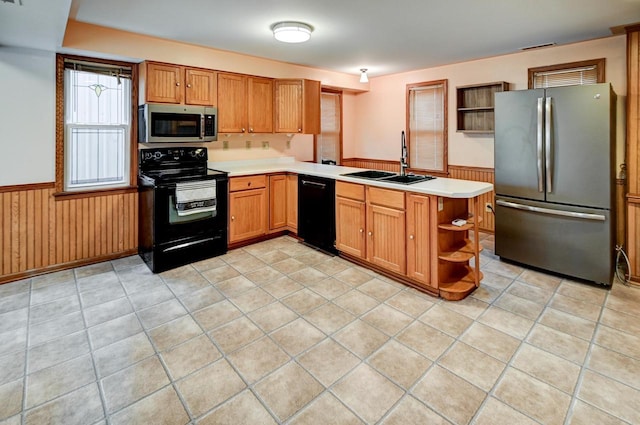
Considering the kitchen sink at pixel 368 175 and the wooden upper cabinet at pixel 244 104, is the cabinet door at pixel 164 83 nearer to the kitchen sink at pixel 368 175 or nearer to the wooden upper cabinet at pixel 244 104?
the wooden upper cabinet at pixel 244 104

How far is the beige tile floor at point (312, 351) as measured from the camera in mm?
1789

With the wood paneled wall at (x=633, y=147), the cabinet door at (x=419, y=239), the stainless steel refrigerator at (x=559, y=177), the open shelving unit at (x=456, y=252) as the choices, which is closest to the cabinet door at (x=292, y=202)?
the cabinet door at (x=419, y=239)

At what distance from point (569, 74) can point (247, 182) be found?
13.2ft

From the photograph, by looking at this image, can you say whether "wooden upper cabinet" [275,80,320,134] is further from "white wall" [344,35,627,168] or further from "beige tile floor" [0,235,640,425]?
"beige tile floor" [0,235,640,425]

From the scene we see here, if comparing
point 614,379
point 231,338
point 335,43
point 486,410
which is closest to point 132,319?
point 231,338

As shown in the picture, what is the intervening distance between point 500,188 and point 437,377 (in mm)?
2394

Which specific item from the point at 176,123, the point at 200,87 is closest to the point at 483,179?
the point at 200,87

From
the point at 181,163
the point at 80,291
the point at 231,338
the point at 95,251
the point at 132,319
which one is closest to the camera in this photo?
the point at 231,338

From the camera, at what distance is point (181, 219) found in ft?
12.3

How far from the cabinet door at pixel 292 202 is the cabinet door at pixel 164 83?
1.63 meters

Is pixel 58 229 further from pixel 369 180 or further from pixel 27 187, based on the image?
pixel 369 180

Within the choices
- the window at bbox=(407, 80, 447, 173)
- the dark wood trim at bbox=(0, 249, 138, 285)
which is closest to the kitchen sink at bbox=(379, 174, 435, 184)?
the window at bbox=(407, 80, 447, 173)

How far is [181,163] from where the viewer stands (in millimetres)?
4285

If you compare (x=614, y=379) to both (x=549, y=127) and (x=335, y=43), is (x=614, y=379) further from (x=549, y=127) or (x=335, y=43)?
(x=335, y=43)
